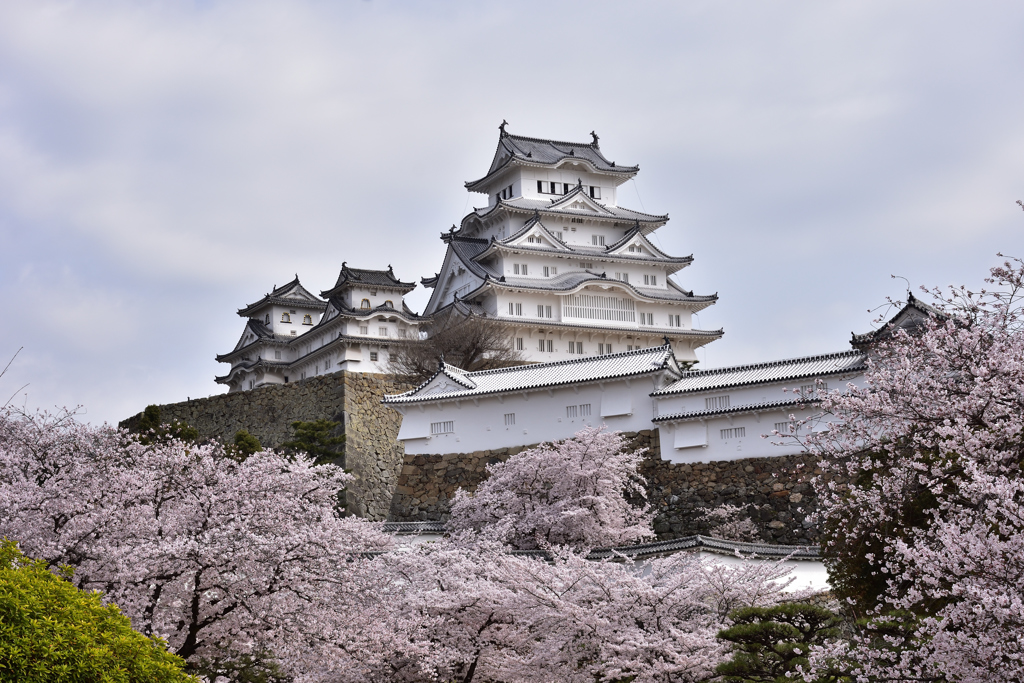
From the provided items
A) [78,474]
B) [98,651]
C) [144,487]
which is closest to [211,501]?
[144,487]

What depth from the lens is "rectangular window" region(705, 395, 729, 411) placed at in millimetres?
22297

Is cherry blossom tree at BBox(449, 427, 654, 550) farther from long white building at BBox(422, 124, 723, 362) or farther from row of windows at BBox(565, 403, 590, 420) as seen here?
long white building at BBox(422, 124, 723, 362)

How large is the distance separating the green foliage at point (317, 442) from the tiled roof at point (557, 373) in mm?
4078

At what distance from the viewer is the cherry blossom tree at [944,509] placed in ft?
24.6

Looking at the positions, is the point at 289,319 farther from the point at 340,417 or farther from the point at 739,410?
the point at 739,410

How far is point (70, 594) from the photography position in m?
8.37

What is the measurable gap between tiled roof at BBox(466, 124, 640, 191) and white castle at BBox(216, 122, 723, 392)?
2.1 inches

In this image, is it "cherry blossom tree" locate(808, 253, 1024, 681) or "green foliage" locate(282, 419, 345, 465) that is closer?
"cherry blossom tree" locate(808, 253, 1024, 681)

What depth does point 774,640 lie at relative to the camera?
11320 millimetres

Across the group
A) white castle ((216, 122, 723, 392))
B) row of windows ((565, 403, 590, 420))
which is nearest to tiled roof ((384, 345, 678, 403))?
row of windows ((565, 403, 590, 420))

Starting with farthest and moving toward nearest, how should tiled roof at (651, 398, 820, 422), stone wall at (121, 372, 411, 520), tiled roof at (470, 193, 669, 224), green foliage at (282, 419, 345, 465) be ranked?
1. tiled roof at (470, 193, 669, 224)
2. stone wall at (121, 372, 411, 520)
3. green foliage at (282, 419, 345, 465)
4. tiled roof at (651, 398, 820, 422)

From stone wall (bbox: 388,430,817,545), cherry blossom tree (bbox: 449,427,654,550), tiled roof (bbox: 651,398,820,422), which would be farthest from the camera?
tiled roof (bbox: 651,398,820,422)

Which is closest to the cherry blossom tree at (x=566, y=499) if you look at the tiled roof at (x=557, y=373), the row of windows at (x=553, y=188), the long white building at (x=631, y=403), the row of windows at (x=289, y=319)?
the long white building at (x=631, y=403)

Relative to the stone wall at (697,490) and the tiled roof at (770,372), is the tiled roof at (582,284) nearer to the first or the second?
the stone wall at (697,490)
